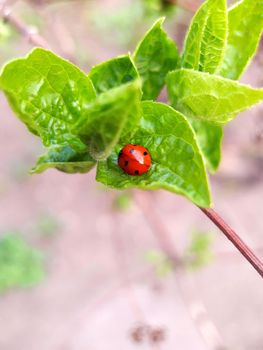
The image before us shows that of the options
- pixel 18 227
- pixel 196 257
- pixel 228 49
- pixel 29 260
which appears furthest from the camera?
pixel 18 227

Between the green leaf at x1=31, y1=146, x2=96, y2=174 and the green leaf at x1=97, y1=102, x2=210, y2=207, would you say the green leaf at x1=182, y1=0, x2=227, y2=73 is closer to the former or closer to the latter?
the green leaf at x1=97, y1=102, x2=210, y2=207

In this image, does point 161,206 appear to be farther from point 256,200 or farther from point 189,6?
point 189,6

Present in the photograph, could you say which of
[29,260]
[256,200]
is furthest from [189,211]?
[29,260]

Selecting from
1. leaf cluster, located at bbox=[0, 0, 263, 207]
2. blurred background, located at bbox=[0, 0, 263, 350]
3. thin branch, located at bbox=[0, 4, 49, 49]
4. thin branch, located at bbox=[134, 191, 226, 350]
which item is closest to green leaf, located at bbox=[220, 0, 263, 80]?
leaf cluster, located at bbox=[0, 0, 263, 207]

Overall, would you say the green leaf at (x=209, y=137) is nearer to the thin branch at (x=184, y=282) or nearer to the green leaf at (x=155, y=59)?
the green leaf at (x=155, y=59)

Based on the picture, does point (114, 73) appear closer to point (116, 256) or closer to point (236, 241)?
point (236, 241)

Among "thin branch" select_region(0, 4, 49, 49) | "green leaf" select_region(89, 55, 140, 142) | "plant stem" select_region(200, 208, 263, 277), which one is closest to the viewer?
"plant stem" select_region(200, 208, 263, 277)

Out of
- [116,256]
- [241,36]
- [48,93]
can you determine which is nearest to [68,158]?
[48,93]
